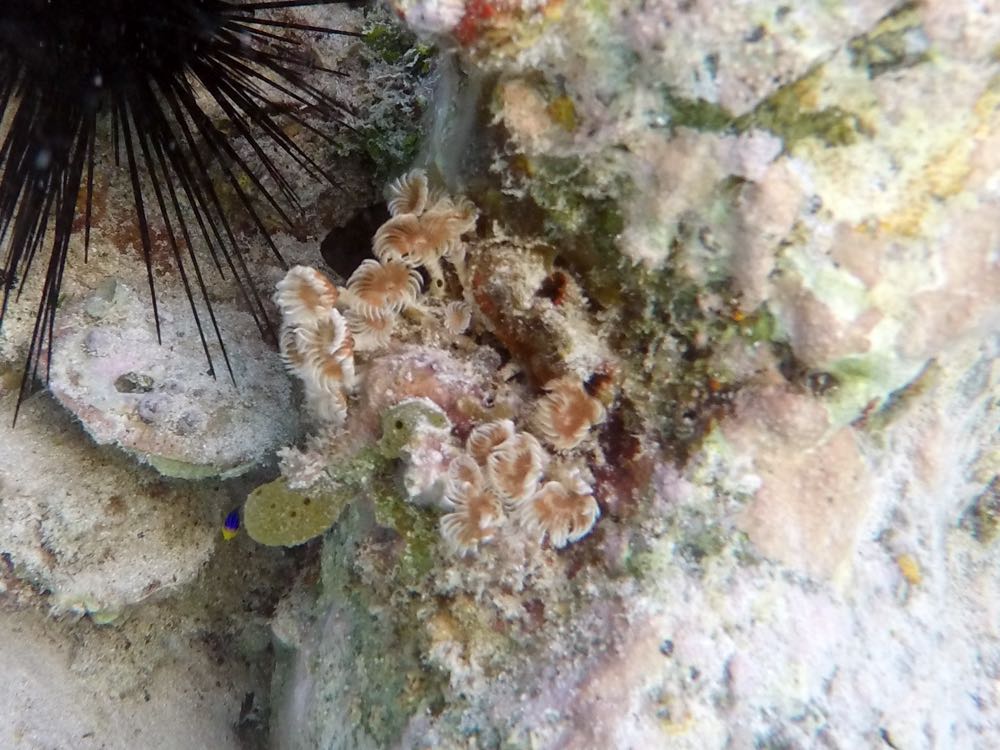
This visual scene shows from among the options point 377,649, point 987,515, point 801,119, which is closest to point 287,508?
point 377,649

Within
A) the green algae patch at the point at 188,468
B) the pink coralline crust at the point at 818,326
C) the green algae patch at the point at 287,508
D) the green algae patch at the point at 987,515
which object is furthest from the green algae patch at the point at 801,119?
the green algae patch at the point at 188,468

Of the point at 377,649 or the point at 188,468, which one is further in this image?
the point at 188,468

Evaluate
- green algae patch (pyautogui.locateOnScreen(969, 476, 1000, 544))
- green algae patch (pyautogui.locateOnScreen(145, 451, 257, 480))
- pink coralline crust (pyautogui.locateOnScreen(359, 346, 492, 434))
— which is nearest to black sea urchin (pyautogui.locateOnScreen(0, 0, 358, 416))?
green algae patch (pyautogui.locateOnScreen(145, 451, 257, 480))

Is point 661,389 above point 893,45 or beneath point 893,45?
beneath

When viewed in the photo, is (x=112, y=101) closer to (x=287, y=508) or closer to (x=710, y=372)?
(x=287, y=508)

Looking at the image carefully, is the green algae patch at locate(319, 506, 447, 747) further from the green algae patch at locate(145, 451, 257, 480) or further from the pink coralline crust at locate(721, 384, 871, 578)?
the pink coralline crust at locate(721, 384, 871, 578)

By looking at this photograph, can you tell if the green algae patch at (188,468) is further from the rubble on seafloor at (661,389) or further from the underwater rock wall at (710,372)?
the underwater rock wall at (710,372)

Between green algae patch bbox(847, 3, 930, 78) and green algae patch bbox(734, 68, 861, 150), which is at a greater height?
green algae patch bbox(847, 3, 930, 78)

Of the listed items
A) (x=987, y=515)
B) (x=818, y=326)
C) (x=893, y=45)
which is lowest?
(x=987, y=515)
